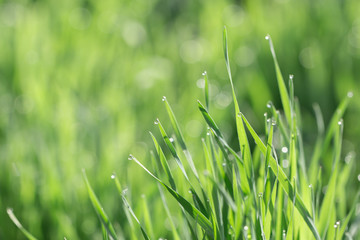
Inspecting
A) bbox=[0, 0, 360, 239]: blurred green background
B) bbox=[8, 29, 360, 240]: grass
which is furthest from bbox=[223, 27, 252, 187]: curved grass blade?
bbox=[0, 0, 360, 239]: blurred green background

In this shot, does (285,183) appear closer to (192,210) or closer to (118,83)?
(192,210)

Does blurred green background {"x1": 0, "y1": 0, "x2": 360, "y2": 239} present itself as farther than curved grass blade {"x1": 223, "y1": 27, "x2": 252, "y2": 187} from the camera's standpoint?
Yes

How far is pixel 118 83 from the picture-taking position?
1486 mm

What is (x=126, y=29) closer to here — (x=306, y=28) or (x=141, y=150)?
(x=306, y=28)

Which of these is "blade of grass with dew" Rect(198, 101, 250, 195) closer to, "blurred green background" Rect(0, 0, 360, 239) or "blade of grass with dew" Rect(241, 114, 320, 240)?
"blade of grass with dew" Rect(241, 114, 320, 240)

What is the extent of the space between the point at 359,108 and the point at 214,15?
2.58ft

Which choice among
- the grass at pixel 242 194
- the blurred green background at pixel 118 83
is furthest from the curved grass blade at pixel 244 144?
the blurred green background at pixel 118 83

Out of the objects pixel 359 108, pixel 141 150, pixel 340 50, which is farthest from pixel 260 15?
pixel 141 150

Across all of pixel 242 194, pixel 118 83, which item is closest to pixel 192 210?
pixel 242 194

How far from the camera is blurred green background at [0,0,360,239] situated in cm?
100

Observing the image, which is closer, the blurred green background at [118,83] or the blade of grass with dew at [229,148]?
the blade of grass with dew at [229,148]

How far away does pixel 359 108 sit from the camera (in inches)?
57.2

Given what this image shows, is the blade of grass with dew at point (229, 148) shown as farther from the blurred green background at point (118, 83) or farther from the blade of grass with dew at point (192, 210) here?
the blurred green background at point (118, 83)

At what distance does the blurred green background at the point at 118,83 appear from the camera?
1.00 metres
